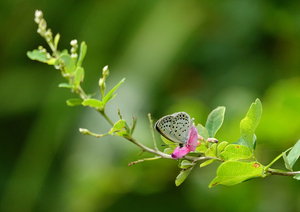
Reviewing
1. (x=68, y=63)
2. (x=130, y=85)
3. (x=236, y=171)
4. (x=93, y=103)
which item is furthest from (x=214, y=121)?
(x=130, y=85)

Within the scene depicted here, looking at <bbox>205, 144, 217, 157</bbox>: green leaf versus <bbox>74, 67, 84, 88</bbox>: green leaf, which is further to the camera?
<bbox>74, 67, 84, 88</bbox>: green leaf

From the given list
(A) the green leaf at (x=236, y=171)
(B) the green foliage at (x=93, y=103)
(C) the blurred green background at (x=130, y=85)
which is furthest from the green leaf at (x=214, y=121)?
(C) the blurred green background at (x=130, y=85)

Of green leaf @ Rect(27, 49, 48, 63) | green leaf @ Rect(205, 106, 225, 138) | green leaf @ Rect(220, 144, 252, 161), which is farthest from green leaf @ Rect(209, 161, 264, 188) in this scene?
green leaf @ Rect(27, 49, 48, 63)

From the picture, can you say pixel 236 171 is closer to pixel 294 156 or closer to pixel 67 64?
pixel 294 156

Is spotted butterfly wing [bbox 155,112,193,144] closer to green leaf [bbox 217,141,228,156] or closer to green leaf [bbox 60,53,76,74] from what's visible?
green leaf [bbox 217,141,228,156]

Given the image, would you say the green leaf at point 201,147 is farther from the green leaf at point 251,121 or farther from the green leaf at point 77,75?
the green leaf at point 77,75

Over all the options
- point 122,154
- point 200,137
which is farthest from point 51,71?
point 200,137

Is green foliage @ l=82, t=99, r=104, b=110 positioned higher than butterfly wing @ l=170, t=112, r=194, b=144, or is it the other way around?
butterfly wing @ l=170, t=112, r=194, b=144
